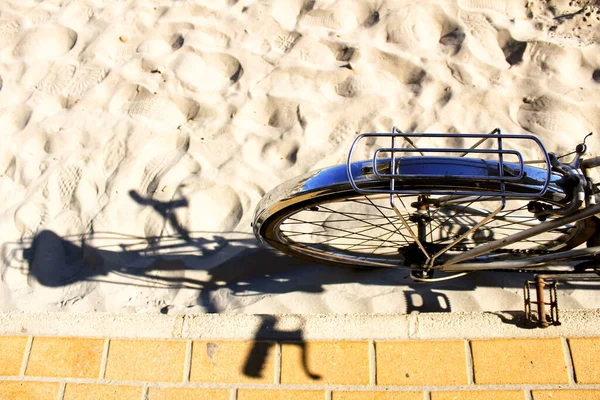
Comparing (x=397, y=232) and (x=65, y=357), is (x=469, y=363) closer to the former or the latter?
(x=397, y=232)

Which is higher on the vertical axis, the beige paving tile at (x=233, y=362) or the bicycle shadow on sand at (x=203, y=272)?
the bicycle shadow on sand at (x=203, y=272)

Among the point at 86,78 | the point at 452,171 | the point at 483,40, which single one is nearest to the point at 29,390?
the point at 452,171

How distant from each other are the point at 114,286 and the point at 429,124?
174cm

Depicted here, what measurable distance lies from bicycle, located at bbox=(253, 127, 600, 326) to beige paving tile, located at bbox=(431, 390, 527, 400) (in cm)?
28

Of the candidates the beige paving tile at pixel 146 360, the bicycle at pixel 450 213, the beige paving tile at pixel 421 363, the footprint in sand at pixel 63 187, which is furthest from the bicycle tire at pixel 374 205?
the footprint in sand at pixel 63 187

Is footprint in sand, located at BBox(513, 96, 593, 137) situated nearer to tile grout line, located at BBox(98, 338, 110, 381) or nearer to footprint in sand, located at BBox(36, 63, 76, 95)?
tile grout line, located at BBox(98, 338, 110, 381)

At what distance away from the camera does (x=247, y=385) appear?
2.26 metres

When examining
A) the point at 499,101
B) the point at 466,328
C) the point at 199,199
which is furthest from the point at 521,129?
the point at 199,199

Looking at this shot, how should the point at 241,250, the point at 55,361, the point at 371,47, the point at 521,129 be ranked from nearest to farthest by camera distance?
the point at 55,361 < the point at 241,250 < the point at 521,129 < the point at 371,47

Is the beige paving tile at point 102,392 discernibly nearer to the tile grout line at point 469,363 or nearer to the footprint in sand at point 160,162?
the footprint in sand at point 160,162

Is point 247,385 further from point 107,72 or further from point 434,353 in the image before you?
point 107,72

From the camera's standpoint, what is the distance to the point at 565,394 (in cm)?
213

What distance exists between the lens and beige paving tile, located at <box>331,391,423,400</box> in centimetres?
217

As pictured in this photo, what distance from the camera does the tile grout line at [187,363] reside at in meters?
2.30
